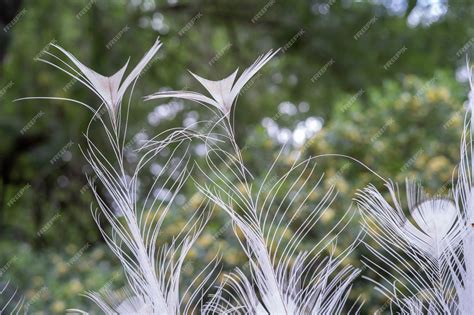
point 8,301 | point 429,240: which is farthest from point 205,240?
point 429,240

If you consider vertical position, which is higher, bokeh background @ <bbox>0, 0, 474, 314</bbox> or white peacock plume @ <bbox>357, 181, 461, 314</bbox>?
bokeh background @ <bbox>0, 0, 474, 314</bbox>

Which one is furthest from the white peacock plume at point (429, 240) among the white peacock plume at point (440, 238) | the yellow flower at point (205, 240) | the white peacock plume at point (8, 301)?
the yellow flower at point (205, 240)

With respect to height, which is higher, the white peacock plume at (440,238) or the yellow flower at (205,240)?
the yellow flower at (205,240)

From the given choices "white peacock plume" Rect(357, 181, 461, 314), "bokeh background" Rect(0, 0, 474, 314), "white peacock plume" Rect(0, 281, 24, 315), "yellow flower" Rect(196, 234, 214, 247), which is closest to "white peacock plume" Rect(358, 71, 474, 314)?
"white peacock plume" Rect(357, 181, 461, 314)

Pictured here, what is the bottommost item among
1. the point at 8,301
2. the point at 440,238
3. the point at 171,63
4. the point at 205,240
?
the point at 440,238

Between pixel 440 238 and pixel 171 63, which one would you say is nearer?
pixel 440 238

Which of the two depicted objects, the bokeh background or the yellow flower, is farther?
the bokeh background

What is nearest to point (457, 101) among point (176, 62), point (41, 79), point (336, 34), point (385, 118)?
point (385, 118)

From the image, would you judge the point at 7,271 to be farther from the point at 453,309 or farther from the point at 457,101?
the point at 453,309

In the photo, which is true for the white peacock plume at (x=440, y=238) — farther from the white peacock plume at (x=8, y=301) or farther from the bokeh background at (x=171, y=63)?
the bokeh background at (x=171, y=63)

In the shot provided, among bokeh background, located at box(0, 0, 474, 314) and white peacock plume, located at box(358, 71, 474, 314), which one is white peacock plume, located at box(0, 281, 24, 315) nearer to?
white peacock plume, located at box(358, 71, 474, 314)

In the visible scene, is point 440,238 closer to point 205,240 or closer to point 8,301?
point 8,301
